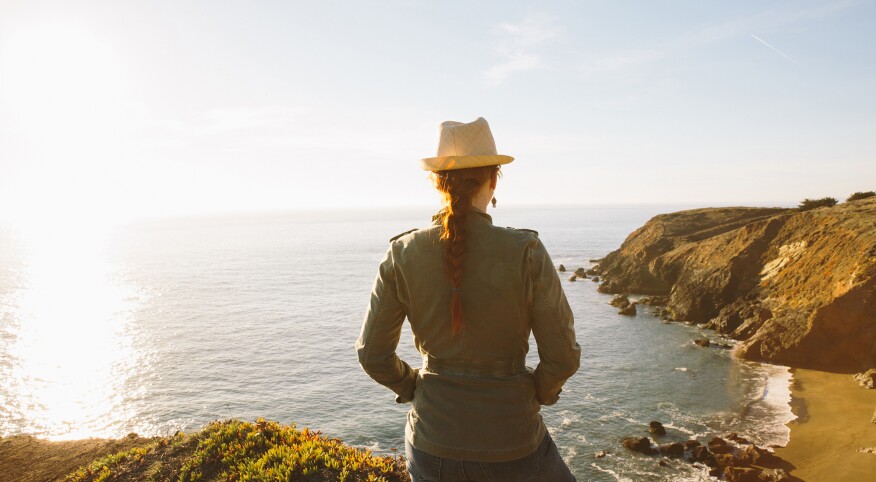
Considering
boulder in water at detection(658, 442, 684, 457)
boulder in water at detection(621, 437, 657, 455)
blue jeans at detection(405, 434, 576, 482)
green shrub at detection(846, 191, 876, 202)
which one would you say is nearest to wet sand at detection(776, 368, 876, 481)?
boulder in water at detection(658, 442, 684, 457)

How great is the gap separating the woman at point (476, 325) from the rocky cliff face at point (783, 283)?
31.8m

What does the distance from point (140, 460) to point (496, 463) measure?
41.0 feet

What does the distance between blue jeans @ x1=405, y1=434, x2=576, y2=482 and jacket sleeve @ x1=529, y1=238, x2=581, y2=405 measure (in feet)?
1.02

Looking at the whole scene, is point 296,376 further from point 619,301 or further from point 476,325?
point 476,325

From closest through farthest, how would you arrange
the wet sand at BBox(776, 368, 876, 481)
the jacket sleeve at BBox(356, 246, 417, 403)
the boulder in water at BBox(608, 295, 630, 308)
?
the jacket sleeve at BBox(356, 246, 417, 403) → the wet sand at BBox(776, 368, 876, 481) → the boulder in water at BBox(608, 295, 630, 308)

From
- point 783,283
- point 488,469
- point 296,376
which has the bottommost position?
point 296,376

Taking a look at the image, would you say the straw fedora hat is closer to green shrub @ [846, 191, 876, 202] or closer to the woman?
the woman

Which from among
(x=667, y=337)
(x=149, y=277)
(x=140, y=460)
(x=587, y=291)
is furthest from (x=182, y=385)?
(x=149, y=277)

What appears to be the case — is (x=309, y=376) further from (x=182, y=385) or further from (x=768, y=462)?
(x=768, y=462)

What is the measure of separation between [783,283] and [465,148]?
40.6 metres

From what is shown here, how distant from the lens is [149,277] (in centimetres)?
8594

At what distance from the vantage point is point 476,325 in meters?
2.56

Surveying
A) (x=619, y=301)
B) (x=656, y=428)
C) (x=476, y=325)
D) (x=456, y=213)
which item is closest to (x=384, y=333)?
(x=476, y=325)

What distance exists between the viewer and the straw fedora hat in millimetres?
2696
